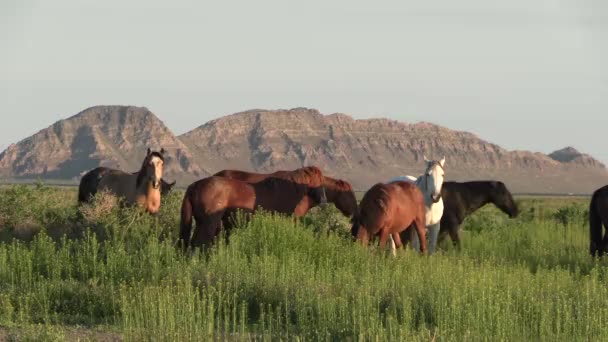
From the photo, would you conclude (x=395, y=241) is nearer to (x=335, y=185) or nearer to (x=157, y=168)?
(x=335, y=185)

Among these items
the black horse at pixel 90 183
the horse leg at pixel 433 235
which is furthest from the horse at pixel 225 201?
the black horse at pixel 90 183

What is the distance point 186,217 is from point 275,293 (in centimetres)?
395

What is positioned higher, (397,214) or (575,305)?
(397,214)

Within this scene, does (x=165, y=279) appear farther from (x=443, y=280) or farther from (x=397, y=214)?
(x=397, y=214)

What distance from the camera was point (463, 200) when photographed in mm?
20047

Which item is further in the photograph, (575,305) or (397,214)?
(397,214)

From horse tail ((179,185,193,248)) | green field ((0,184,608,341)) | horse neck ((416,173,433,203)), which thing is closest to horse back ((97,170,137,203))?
green field ((0,184,608,341))

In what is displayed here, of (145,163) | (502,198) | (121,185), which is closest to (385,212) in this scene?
(145,163)

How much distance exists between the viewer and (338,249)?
1445 centimetres

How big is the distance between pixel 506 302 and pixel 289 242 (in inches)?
182

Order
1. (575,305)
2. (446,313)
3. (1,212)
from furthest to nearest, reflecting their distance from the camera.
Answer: (1,212) → (575,305) → (446,313)

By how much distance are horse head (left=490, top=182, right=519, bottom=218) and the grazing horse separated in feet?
8.27

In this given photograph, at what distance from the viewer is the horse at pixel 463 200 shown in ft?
64.7

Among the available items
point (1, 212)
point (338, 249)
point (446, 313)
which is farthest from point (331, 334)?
point (1, 212)
